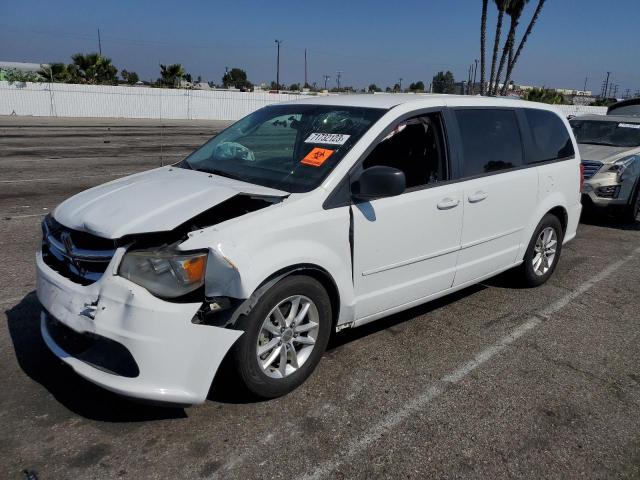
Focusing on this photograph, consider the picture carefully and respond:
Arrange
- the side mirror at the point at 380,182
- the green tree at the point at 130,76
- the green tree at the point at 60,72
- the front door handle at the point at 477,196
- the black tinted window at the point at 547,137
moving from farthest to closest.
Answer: the green tree at the point at 130,76, the green tree at the point at 60,72, the black tinted window at the point at 547,137, the front door handle at the point at 477,196, the side mirror at the point at 380,182

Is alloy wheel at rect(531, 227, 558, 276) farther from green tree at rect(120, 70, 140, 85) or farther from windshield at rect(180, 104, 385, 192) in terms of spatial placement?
green tree at rect(120, 70, 140, 85)

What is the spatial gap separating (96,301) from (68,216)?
0.71 meters

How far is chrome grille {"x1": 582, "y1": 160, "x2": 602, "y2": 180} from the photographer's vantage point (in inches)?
331

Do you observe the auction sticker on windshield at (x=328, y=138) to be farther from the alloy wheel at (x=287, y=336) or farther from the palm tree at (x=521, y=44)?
Result: the palm tree at (x=521, y=44)

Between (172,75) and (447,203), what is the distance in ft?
154

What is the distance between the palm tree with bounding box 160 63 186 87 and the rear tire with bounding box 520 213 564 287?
45.6 meters

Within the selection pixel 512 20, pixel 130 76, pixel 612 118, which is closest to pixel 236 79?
pixel 130 76

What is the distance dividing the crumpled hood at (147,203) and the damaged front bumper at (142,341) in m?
0.21

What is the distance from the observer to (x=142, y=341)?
8.64 feet

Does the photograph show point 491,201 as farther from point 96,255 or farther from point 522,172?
point 96,255

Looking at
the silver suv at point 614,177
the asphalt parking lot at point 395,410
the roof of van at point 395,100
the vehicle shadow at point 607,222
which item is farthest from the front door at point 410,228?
the vehicle shadow at point 607,222

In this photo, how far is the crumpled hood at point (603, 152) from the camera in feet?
27.9

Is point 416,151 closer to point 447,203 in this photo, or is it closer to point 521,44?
point 447,203

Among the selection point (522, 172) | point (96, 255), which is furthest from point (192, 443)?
point (522, 172)
